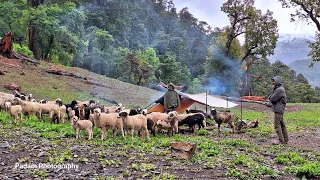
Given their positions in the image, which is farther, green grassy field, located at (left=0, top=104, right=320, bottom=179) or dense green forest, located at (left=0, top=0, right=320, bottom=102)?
dense green forest, located at (left=0, top=0, right=320, bottom=102)

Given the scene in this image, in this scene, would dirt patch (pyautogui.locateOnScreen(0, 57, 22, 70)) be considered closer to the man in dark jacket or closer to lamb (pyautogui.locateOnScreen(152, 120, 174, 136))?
lamb (pyautogui.locateOnScreen(152, 120, 174, 136))

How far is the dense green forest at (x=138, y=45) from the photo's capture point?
111 ft

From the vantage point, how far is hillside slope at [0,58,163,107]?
2256 cm

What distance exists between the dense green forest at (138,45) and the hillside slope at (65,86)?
513cm

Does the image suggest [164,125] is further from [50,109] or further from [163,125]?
[50,109]

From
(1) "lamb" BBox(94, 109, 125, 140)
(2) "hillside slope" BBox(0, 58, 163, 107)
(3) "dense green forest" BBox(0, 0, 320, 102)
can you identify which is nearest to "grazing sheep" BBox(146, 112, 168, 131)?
(1) "lamb" BBox(94, 109, 125, 140)

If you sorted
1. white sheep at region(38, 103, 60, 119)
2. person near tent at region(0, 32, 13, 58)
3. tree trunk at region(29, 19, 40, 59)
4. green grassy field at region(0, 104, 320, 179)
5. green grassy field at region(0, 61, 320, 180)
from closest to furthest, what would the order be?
green grassy field at region(0, 61, 320, 180) → green grassy field at region(0, 104, 320, 179) → white sheep at region(38, 103, 60, 119) → person near tent at region(0, 32, 13, 58) → tree trunk at region(29, 19, 40, 59)

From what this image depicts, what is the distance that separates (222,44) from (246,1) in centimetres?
565

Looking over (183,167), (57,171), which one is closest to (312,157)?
(183,167)

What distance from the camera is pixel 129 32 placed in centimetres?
6719

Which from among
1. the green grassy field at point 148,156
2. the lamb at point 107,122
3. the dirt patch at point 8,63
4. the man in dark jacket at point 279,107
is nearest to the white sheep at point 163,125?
the green grassy field at point 148,156

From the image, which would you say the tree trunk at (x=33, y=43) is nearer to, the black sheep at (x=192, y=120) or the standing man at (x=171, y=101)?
the standing man at (x=171, y=101)

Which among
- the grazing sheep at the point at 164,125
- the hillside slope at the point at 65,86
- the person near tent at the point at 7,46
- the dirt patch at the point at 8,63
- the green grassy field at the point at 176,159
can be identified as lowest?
the green grassy field at the point at 176,159

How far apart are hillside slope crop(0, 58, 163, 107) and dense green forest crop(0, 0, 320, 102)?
5.13 metres
